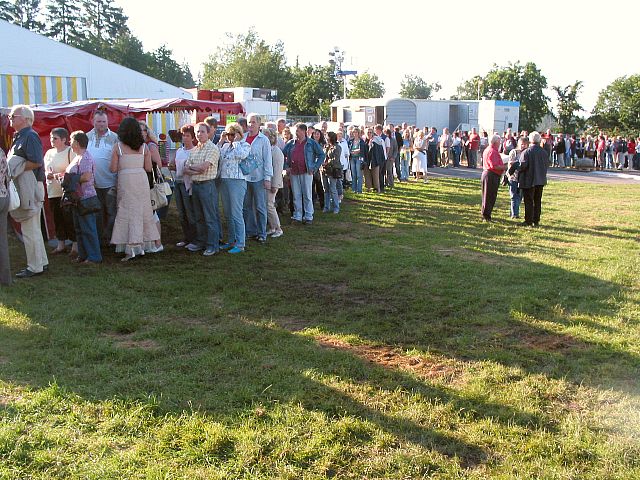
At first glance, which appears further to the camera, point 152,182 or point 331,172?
point 331,172

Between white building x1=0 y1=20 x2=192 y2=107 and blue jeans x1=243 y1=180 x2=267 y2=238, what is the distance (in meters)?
15.7

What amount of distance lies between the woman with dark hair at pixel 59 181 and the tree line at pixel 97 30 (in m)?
64.6

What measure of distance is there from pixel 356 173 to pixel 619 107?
4114cm

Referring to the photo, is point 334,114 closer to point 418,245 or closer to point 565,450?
point 418,245

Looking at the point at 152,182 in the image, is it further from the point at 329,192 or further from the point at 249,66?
the point at 249,66

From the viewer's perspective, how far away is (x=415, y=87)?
422 ft

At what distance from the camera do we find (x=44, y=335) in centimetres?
543

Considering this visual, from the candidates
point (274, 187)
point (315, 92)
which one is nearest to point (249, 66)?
point (315, 92)

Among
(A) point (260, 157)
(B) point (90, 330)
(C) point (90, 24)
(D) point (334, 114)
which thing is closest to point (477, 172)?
(D) point (334, 114)

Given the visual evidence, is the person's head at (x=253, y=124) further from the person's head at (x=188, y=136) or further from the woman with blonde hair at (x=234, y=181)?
the person's head at (x=188, y=136)

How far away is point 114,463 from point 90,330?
2417 mm

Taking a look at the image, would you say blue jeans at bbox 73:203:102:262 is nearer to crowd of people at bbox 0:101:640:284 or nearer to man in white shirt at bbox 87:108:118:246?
crowd of people at bbox 0:101:640:284

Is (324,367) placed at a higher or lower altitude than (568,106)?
lower

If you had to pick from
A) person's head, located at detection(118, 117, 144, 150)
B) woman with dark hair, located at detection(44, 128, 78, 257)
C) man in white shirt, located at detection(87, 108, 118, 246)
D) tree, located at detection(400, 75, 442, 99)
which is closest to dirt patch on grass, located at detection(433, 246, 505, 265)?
person's head, located at detection(118, 117, 144, 150)
